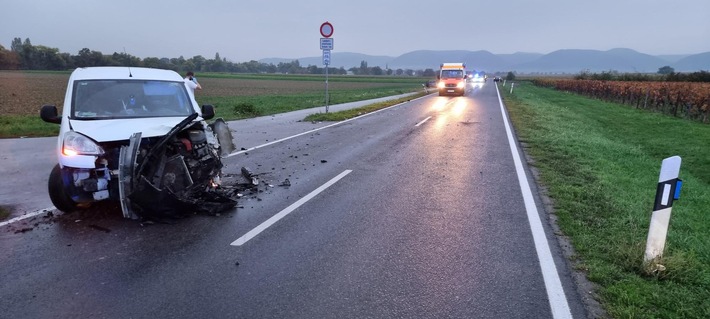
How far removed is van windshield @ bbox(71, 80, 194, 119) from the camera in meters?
6.23

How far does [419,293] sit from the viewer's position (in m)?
3.61

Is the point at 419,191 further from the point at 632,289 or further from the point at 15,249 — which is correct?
the point at 15,249

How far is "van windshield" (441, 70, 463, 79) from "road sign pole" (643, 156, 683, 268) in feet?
109

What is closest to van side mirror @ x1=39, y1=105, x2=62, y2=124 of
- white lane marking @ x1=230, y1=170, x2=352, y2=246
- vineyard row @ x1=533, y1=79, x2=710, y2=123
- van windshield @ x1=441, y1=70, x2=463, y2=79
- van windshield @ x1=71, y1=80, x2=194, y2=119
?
van windshield @ x1=71, y1=80, x2=194, y2=119

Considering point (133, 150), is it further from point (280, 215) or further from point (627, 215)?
point (627, 215)

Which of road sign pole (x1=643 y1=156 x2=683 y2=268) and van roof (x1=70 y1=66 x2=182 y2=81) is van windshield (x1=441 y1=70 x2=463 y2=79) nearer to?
van roof (x1=70 y1=66 x2=182 y2=81)

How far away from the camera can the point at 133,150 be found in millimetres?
4980

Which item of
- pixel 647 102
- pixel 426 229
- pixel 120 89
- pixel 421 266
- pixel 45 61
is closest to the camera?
pixel 421 266

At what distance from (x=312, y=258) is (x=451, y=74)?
34.1 m

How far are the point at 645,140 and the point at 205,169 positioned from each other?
46.7 feet

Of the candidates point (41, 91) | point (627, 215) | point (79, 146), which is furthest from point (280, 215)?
point (41, 91)

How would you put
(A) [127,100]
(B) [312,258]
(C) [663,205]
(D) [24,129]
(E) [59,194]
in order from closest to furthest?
(C) [663,205], (B) [312,258], (E) [59,194], (A) [127,100], (D) [24,129]

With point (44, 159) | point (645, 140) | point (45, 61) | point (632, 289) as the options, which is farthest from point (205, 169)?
point (45, 61)

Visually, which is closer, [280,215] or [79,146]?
[79,146]
